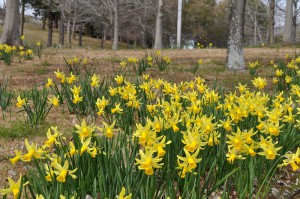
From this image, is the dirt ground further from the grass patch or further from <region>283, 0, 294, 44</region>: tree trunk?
<region>283, 0, 294, 44</region>: tree trunk

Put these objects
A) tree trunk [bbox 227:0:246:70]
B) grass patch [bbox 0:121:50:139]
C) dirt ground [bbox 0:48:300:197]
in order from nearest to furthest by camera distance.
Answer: dirt ground [bbox 0:48:300:197]
grass patch [bbox 0:121:50:139]
tree trunk [bbox 227:0:246:70]

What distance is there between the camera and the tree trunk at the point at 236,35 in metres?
7.16

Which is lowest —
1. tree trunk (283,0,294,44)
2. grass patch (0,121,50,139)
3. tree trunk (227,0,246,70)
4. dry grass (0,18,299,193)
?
grass patch (0,121,50,139)

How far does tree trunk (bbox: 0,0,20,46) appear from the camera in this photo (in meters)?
10.9

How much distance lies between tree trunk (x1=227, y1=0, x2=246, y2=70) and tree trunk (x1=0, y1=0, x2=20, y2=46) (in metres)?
7.23

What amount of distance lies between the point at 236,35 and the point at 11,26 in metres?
7.52

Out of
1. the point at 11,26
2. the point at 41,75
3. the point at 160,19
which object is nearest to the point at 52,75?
the point at 41,75

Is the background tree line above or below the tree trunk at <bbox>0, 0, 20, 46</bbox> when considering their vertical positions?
above

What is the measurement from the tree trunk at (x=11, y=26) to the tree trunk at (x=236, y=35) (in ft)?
23.7

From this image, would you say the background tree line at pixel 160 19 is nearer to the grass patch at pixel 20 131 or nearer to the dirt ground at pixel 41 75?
the dirt ground at pixel 41 75

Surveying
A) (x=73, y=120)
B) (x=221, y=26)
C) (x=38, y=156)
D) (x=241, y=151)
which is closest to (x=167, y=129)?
(x=241, y=151)

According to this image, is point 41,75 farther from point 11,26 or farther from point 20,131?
point 11,26

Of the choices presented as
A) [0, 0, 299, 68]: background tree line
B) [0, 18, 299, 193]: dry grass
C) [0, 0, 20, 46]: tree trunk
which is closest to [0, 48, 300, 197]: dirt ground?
[0, 18, 299, 193]: dry grass

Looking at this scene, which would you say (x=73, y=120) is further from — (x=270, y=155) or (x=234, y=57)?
(x=234, y=57)
